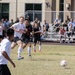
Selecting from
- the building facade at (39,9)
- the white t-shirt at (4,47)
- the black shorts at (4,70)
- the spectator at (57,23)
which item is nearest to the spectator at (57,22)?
the spectator at (57,23)

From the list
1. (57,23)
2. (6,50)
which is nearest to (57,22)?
(57,23)

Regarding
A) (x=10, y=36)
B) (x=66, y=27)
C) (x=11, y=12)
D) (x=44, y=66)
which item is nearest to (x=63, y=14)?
(x=66, y=27)

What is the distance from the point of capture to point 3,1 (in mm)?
46406

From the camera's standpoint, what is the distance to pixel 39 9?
45344 mm

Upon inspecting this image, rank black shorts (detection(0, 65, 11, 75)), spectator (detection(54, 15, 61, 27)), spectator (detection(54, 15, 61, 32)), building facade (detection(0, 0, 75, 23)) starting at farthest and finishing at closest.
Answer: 1. building facade (detection(0, 0, 75, 23))
2. spectator (detection(54, 15, 61, 27))
3. spectator (detection(54, 15, 61, 32))
4. black shorts (detection(0, 65, 11, 75))

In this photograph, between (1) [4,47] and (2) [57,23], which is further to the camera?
(2) [57,23]

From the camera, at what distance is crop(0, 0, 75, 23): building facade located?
41438 mm

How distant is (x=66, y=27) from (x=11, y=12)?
10444 millimetres

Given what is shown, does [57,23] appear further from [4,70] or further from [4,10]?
[4,70]

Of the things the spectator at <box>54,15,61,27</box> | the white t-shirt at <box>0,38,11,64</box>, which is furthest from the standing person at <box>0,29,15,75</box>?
the spectator at <box>54,15,61,27</box>

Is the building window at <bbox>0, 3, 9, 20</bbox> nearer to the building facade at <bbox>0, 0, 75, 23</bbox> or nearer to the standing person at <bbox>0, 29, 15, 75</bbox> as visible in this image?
the building facade at <bbox>0, 0, 75, 23</bbox>

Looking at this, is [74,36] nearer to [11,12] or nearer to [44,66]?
[11,12]

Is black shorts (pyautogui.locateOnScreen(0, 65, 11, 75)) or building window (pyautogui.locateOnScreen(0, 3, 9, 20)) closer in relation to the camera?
black shorts (pyautogui.locateOnScreen(0, 65, 11, 75))

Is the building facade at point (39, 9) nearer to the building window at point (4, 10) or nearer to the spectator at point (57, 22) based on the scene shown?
the building window at point (4, 10)
